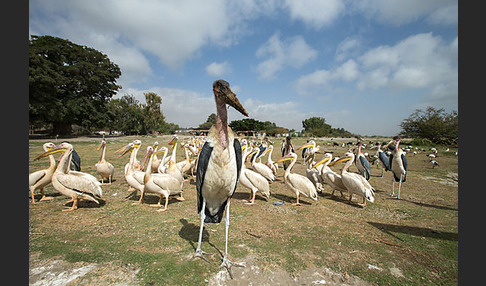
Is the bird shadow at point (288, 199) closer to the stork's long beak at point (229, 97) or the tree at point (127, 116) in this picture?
the stork's long beak at point (229, 97)

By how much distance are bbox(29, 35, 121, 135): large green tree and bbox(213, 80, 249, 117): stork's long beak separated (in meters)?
36.9

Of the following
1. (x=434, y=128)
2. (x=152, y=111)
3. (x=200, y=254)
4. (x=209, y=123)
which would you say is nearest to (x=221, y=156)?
(x=200, y=254)

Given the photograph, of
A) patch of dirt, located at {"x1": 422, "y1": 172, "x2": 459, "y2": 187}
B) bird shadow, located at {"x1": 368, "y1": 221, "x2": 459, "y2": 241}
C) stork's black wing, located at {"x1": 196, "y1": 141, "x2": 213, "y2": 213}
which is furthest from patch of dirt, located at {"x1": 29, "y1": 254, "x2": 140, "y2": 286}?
patch of dirt, located at {"x1": 422, "y1": 172, "x2": 459, "y2": 187}

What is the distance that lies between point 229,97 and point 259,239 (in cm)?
314

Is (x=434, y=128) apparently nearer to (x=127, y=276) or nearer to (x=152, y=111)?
(x=127, y=276)

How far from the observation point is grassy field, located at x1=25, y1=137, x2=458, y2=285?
325 cm

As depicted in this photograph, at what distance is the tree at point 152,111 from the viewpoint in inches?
2393

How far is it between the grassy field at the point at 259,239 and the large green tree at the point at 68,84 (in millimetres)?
32623

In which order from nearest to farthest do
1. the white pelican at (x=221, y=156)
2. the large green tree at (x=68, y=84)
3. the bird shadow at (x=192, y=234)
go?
the white pelican at (x=221, y=156) → the bird shadow at (x=192, y=234) → the large green tree at (x=68, y=84)

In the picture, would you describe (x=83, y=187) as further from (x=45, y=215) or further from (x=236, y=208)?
(x=236, y=208)

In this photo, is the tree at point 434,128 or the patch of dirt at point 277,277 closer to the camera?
the patch of dirt at point 277,277

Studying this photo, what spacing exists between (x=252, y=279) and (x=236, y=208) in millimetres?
3190

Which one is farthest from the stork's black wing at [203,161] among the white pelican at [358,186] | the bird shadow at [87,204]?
the white pelican at [358,186]

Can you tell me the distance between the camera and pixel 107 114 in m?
39.5
